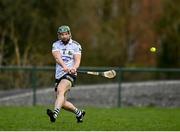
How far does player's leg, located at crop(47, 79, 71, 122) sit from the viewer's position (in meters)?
13.5

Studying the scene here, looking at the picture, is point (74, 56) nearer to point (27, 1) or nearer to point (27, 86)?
point (27, 86)

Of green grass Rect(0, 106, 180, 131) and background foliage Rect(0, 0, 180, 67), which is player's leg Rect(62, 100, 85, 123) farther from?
background foliage Rect(0, 0, 180, 67)

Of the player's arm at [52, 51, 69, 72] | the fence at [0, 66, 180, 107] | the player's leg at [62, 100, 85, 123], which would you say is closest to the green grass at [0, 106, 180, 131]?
the player's leg at [62, 100, 85, 123]

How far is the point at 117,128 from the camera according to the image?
13250 mm

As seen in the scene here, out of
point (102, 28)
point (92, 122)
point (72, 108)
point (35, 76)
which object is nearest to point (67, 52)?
point (72, 108)

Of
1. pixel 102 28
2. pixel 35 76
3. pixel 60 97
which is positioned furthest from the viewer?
pixel 102 28

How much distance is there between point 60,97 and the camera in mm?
13594

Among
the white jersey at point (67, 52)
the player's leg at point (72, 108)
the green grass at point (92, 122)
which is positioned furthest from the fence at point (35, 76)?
the white jersey at point (67, 52)

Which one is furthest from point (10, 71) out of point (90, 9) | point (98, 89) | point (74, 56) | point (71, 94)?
point (90, 9)

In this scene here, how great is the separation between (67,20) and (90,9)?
748 centimetres

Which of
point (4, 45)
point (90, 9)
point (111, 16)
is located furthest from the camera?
point (111, 16)

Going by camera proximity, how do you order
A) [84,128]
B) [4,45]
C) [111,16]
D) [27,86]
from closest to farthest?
[84,128]
[27,86]
[4,45]
[111,16]

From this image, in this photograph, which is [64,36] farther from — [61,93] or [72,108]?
[72,108]

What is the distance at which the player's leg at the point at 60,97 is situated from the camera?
44.2 feet
